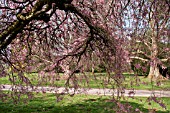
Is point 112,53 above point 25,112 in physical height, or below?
above

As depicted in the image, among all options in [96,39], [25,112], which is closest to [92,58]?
[96,39]

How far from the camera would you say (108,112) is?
→ 7.23m

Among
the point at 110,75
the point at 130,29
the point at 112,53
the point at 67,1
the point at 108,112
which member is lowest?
the point at 108,112

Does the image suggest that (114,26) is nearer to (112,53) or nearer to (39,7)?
(112,53)

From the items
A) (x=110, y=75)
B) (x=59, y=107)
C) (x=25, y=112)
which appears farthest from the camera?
(x=59, y=107)

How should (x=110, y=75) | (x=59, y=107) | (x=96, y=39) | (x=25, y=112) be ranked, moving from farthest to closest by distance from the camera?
(x=59, y=107) → (x=25, y=112) → (x=96, y=39) → (x=110, y=75)

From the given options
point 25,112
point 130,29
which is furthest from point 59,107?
point 130,29

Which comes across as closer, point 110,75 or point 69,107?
point 110,75

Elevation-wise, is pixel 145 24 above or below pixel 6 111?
above

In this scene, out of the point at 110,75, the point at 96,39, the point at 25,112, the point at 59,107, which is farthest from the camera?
the point at 59,107

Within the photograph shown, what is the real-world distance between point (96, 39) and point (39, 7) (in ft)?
4.32

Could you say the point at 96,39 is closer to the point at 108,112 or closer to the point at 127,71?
the point at 127,71

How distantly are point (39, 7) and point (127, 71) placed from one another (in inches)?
81.0

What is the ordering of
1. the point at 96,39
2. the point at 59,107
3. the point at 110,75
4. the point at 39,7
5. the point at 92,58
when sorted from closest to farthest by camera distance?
the point at 39,7 < the point at 110,75 < the point at 96,39 < the point at 92,58 < the point at 59,107
